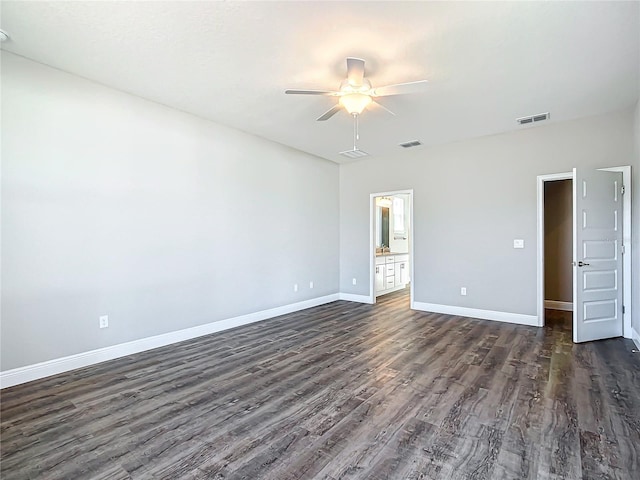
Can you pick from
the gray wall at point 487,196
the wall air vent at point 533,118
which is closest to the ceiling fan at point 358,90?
the wall air vent at point 533,118

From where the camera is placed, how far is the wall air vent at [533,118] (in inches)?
164

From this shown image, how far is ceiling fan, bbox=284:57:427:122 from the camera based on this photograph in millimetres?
2691

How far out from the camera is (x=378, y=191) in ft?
20.5

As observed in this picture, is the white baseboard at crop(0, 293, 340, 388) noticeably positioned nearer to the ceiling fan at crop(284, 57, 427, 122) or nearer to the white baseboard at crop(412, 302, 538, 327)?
the white baseboard at crop(412, 302, 538, 327)

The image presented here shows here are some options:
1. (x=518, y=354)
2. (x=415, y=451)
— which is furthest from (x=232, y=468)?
(x=518, y=354)

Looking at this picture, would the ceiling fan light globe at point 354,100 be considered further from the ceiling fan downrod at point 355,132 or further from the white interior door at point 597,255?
the white interior door at point 597,255

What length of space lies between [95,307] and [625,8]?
5088 millimetres

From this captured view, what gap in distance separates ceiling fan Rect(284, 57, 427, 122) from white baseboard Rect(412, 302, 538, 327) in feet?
12.2

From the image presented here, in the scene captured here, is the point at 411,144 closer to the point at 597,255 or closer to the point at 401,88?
the point at 401,88

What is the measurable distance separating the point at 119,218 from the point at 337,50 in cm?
280

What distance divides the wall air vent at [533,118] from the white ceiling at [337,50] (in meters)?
0.24

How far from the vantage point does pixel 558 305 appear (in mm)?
5859

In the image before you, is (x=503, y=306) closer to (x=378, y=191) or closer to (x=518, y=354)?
(x=518, y=354)

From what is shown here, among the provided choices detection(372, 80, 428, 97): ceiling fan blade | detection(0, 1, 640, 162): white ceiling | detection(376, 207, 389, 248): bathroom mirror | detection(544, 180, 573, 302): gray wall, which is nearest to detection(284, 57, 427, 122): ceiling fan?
detection(372, 80, 428, 97): ceiling fan blade
